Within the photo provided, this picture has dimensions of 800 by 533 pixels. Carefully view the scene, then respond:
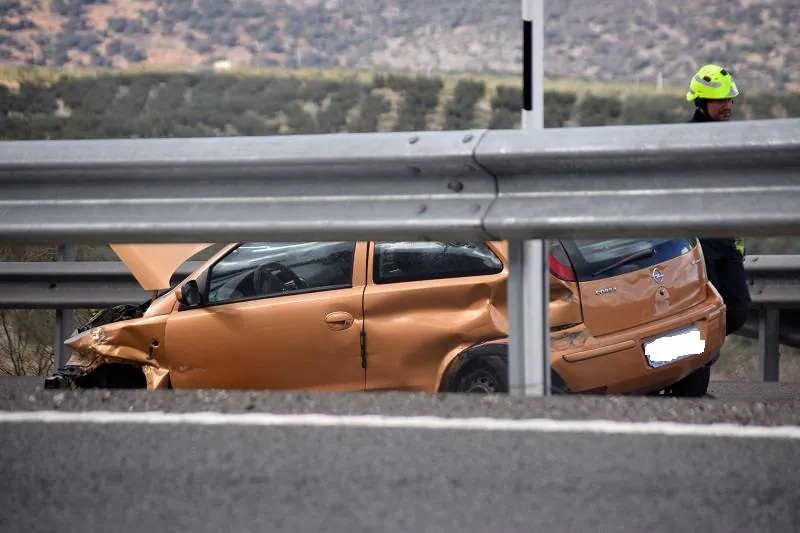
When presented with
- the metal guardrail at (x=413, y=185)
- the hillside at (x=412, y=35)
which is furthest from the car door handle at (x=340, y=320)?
the hillside at (x=412, y=35)

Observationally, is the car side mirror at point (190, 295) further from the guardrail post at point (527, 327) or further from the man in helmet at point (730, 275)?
the man in helmet at point (730, 275)

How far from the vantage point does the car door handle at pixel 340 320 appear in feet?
21.2

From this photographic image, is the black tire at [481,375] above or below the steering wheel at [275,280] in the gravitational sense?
below

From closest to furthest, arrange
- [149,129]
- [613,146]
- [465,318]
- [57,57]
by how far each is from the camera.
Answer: [613,146]
[465,318]
[149,129]
[57,57]

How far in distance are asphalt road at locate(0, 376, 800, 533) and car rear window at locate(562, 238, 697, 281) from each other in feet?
5.55

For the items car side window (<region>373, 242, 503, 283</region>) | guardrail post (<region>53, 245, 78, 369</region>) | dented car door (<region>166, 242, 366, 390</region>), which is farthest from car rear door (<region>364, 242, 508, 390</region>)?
guardrail post (<region>53, 245, 78, 369</region>)

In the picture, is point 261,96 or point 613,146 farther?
point 261,96

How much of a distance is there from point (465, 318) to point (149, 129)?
45.0 metres

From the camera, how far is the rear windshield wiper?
21.2 feet

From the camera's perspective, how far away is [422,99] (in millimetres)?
56438

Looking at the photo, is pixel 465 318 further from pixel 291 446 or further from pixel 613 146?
pixel 291 446

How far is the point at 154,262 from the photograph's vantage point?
6406 millimetres

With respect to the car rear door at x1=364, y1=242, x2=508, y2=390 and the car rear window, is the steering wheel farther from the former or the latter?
the car rear window

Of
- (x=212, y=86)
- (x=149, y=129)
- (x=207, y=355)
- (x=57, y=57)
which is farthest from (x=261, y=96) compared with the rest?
(x=207, y=355)
